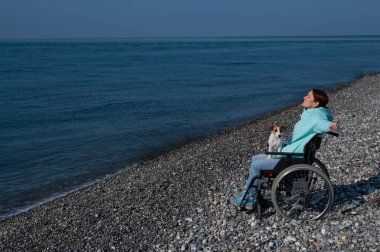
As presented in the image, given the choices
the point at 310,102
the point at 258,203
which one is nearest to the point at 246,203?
the point at 258,203

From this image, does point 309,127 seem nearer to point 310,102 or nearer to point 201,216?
point 310,102

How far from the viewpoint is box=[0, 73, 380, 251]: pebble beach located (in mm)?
6141

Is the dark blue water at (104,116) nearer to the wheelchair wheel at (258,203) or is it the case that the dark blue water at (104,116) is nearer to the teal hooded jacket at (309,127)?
the wheelchair wheel at (258,203)

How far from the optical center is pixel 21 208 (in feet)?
36.4

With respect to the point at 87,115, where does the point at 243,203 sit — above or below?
above

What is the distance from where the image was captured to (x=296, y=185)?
21.0ft

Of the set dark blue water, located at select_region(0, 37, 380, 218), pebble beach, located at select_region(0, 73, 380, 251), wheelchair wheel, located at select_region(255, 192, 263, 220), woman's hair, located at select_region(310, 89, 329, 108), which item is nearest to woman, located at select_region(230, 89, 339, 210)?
woman's hair, located at select_region(310, 89, 329, 108)

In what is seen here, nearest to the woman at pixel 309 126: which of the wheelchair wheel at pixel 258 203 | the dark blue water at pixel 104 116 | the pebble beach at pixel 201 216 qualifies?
the wheelchair wheel at pixel 258 203

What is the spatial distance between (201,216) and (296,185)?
73.7 inches

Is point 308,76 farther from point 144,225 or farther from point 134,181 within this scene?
point 144,225

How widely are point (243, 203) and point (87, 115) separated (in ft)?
57.0

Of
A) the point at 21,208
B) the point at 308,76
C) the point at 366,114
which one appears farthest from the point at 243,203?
the point at 308,76

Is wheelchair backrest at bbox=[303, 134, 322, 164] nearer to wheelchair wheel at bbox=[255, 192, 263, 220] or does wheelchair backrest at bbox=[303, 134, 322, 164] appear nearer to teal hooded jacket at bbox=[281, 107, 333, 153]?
teal hooded jacket at bbox=[281, 107, 333, 153]

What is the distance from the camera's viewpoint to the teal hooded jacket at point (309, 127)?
6.14 metres
